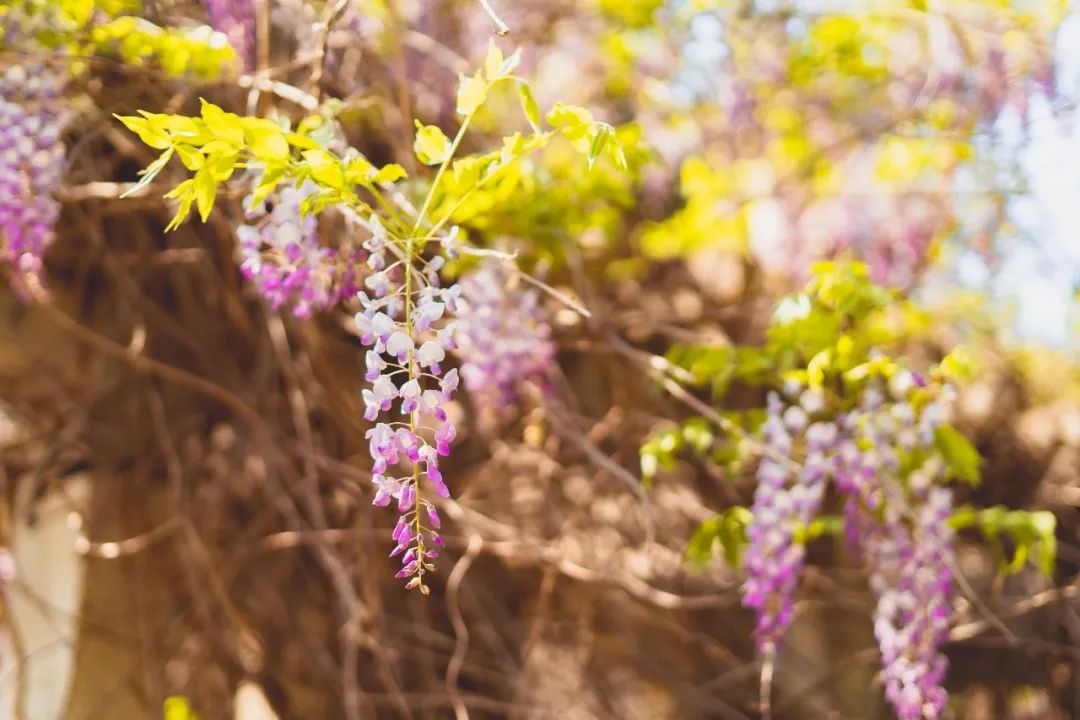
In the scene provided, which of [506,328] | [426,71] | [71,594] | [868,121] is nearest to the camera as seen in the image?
[506,328]

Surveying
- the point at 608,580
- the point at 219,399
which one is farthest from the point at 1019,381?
the point at 219,399

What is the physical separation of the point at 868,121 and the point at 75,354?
6.49 ft

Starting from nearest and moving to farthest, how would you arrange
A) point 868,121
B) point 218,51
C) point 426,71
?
point 218,51 < point 426,71 < point 868,121

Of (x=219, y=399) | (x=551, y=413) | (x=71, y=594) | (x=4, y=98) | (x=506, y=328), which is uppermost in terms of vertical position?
(x=4, y=98)

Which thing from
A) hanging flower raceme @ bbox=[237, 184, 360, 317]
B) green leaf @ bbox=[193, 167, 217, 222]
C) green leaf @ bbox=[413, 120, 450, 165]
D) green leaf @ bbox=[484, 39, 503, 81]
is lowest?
hanging flower raceme @ bbox=[237, 184, 360, 317]

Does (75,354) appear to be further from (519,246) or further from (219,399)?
(519,246)

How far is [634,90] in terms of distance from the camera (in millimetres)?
2742

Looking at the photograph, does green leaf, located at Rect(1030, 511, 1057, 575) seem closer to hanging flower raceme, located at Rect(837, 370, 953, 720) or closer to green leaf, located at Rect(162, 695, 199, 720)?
hanging flower raceme, located at Rect(837, 370, 953, 720)

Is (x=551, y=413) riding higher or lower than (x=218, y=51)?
lower

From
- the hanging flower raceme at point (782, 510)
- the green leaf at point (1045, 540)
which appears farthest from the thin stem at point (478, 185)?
the green leaf at point (1045, 540)

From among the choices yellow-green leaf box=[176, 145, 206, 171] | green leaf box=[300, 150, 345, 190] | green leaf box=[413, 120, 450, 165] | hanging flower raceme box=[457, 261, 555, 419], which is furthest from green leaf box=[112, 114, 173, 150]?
hanging flower raceme box=[457, 261, 555, 419]

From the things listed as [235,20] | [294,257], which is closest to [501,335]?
[294,257]

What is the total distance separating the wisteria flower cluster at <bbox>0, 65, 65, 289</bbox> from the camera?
152 cm

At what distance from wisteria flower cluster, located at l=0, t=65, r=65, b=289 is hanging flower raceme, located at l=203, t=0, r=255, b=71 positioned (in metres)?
0.28
